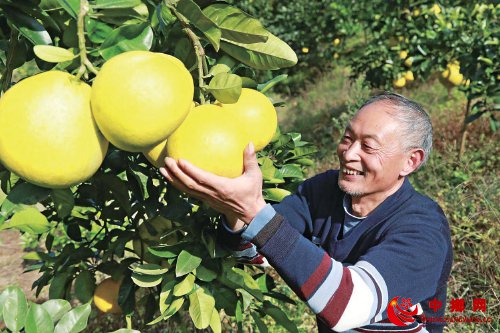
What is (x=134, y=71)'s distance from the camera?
2.33 ft

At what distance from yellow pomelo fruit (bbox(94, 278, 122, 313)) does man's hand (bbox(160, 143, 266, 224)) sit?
0.69 m

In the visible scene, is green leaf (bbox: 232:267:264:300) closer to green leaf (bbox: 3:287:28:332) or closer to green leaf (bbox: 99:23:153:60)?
green leaf (bbox: 3:287:28:332)

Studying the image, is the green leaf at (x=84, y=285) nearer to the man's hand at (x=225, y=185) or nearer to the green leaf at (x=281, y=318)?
the green leaf at (x=281, y=318)

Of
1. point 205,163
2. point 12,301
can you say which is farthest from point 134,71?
point 12,301

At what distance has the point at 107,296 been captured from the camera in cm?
156

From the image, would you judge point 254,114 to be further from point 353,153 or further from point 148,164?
point 353,153

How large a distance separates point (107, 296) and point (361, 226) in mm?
863

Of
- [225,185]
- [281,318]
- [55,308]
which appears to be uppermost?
[225,185]

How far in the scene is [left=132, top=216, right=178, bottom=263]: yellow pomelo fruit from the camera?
140 centimetres

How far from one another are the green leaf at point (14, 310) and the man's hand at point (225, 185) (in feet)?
1.35

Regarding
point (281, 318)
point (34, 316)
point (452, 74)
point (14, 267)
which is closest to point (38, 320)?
point (34, 316)

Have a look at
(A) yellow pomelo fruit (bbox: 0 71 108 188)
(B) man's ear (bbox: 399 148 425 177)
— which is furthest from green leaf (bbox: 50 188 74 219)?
(B) man's ear (bbox: 399 148 425 177)

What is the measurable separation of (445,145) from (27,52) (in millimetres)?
4221

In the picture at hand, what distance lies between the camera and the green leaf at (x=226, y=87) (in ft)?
2.72
